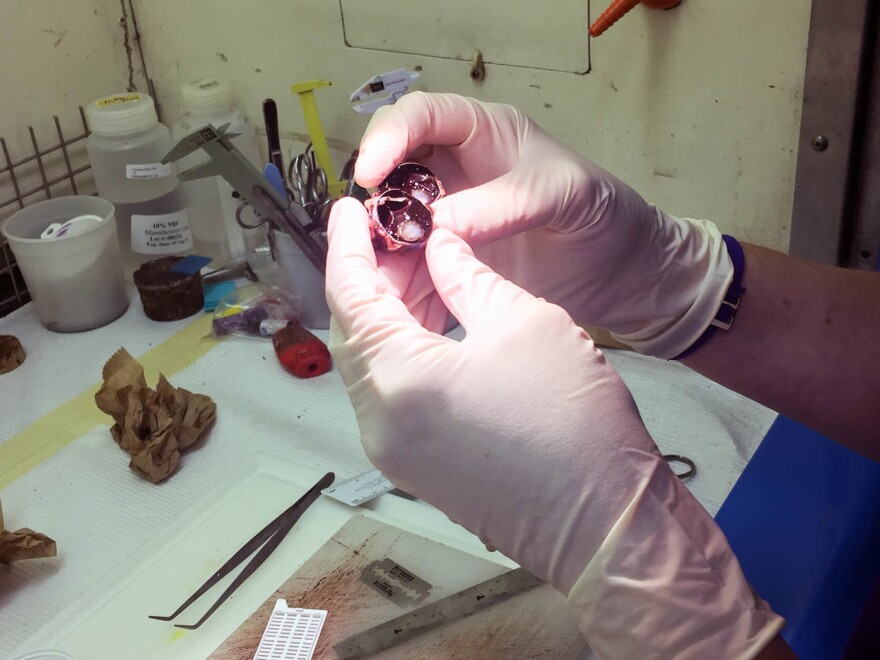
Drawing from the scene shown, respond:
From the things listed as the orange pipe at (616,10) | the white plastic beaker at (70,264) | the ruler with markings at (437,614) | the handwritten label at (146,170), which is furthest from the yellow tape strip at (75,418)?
the orange pipe at (616,10)

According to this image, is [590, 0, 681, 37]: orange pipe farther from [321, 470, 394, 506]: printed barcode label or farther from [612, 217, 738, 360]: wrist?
[321, 470, 394, 506]: printed barcode label

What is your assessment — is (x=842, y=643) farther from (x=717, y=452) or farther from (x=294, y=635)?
(x=294, y=635)

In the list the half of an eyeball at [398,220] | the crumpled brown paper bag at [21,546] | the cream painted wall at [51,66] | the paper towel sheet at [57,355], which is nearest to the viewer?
the half of an eyeball at [398,220]

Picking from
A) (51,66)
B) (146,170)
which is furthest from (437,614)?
(51,66)

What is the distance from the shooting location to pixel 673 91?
3.04ft

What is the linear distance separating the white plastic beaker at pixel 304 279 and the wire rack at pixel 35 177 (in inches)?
15.4

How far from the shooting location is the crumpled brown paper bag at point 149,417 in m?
0.92

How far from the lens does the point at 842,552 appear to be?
726 millimetres

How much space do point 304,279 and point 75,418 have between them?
1.06ft

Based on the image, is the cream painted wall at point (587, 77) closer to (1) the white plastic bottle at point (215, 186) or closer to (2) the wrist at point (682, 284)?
(1) the white plastic bottle at point (215, 186)

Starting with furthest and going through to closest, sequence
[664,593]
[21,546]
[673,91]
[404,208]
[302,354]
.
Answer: [302,354] → [673,91] → [21,546] → [404,208] → [664,593]

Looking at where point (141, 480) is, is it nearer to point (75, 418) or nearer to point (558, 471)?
point (75, 418)

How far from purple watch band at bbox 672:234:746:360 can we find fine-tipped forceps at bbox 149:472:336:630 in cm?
39

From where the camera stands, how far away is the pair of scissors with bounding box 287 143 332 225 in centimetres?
110
